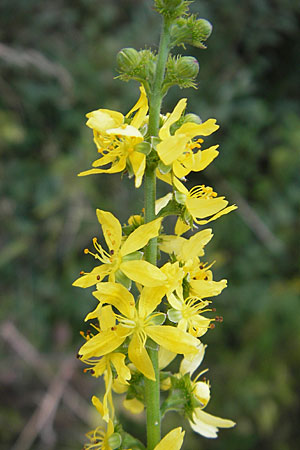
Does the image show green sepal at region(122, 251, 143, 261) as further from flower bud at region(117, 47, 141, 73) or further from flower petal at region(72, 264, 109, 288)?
flower bud at region(117, 47, 141, 73)

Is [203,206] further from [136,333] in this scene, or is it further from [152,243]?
[136,333]

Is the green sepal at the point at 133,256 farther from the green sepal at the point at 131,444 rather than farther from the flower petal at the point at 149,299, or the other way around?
the green sepal at the point at 131,444

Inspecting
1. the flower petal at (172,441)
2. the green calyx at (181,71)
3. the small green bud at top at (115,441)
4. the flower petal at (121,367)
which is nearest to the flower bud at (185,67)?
the green calyx at (181,71)

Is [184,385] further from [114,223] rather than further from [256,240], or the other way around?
[256,240]

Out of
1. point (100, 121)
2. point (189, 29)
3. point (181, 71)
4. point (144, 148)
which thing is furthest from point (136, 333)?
point (189, 29)

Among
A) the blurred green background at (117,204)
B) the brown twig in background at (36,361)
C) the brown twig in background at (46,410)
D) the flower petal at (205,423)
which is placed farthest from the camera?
the blurred green background at (117,204)

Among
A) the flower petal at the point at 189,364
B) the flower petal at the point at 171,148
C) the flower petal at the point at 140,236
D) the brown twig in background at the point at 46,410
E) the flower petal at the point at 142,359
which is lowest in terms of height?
the brown twig in background at the point at 46,410

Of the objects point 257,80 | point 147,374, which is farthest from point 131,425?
point 257,80
